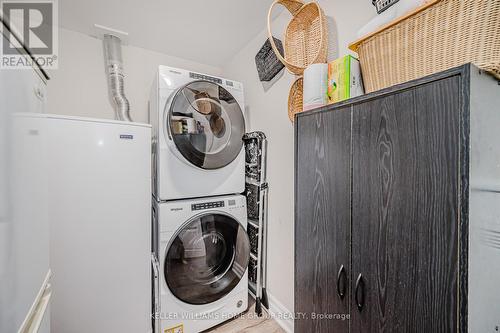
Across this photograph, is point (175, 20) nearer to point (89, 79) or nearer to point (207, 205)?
point (89, 79)

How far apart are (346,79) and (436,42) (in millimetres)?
324

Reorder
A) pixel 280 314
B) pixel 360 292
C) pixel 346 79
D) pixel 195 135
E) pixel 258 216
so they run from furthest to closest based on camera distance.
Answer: pixel 258 216 < pixel 280 314 < pixel 195 135 < pixel 346 79 < pixel 360 292

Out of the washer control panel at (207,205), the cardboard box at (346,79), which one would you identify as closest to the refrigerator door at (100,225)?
the washer control panel at (207,205)

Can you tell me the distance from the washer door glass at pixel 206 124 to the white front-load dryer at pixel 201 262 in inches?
14.1

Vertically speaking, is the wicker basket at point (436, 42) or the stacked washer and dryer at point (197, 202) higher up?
the wicker basket at point (436, 42)

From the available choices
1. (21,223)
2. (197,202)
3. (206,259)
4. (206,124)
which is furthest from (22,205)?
(206,259)

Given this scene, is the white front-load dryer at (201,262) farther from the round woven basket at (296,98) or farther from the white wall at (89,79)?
the white wall at (89,79)

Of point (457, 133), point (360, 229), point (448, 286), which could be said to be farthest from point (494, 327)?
point (457, 133)

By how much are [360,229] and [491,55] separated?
62cm

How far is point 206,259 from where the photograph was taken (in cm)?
163

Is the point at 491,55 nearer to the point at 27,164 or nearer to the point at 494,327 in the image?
the point at 494,327

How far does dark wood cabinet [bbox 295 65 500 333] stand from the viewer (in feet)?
1.76

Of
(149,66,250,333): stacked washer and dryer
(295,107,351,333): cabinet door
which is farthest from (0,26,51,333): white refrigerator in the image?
(295,107,351,333): cabinet door

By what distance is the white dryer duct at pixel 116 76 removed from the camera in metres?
1.83
